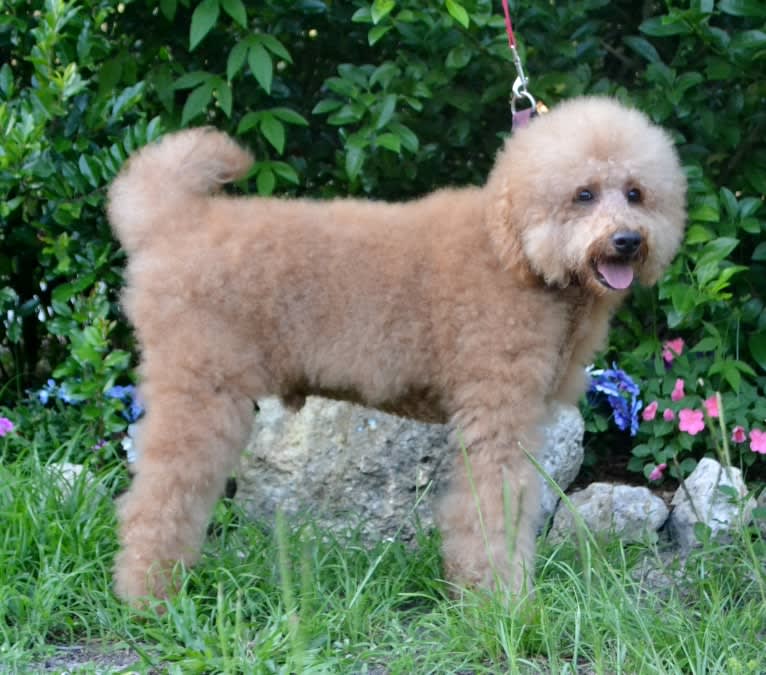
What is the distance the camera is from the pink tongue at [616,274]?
3.65m

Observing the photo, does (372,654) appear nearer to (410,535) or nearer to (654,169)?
(410,535)

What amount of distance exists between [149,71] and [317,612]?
8.39ft

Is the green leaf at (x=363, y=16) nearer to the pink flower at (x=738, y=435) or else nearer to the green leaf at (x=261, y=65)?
the green leaf at (x=261, y=65)

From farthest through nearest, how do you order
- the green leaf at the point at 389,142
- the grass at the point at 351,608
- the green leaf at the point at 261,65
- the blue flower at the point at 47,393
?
the blue flower at the point at 47,393
the green leaf at the point at 389,142
the green leaf at the point at 261,65
the grass at the point at 351,608

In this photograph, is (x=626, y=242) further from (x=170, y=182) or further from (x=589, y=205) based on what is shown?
(x=170, y=182)

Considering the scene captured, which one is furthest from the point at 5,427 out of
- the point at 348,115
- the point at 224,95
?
the point at 348,115

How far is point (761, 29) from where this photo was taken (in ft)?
15.8

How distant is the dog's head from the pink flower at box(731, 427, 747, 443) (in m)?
1.50

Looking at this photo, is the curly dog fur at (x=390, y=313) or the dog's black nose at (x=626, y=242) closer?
the dog's black nose at (x=626, y=242)

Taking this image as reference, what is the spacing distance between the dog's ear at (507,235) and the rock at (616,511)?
4.49ft

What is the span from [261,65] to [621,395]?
84.1 inches

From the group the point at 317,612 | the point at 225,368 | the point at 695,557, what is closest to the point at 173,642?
the point at 317,612

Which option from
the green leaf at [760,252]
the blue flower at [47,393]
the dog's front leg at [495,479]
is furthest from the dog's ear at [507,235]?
the blue flower at [47,393]

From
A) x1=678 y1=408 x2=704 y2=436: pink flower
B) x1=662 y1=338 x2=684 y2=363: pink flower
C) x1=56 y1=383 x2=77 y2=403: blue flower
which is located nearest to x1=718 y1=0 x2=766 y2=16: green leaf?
x1=662 y1=338 x2=684 y2=363: pink flower
